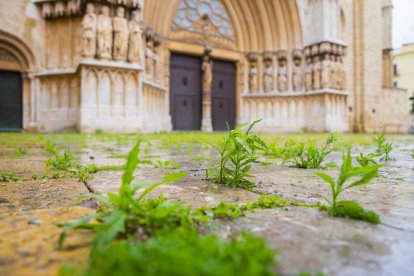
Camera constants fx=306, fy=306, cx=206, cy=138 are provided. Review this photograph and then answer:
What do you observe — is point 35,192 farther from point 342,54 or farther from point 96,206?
point 342,54

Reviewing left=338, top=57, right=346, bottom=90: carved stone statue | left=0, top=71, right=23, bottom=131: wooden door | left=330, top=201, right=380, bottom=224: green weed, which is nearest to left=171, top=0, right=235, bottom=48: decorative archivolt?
left=338, top=57, right=346, bottom=90: carved stone statue

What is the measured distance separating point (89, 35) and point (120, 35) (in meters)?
0.84

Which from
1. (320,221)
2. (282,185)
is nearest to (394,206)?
(320,221)

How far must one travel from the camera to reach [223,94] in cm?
1445

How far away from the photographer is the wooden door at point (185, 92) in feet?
42.9

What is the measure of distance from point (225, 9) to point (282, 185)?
14.2 metres

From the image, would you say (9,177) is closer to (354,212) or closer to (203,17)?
(354,212)

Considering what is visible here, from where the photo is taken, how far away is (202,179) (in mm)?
1659

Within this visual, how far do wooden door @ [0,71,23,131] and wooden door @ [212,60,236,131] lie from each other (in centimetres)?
769

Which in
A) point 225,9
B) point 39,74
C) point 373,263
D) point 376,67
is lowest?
point 373,263

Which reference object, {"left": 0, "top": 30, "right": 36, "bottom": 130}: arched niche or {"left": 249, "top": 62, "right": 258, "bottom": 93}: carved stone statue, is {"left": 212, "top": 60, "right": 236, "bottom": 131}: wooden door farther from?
{"left": 0, "top": 30, "right": 36, "bottom": 130}: arched niche

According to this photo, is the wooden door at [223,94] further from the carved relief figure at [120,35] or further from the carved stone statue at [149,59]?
the carved relief figure at [120,35]

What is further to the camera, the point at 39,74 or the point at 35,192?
the point at 39,74

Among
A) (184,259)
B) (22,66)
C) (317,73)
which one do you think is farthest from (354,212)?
(317,73)
